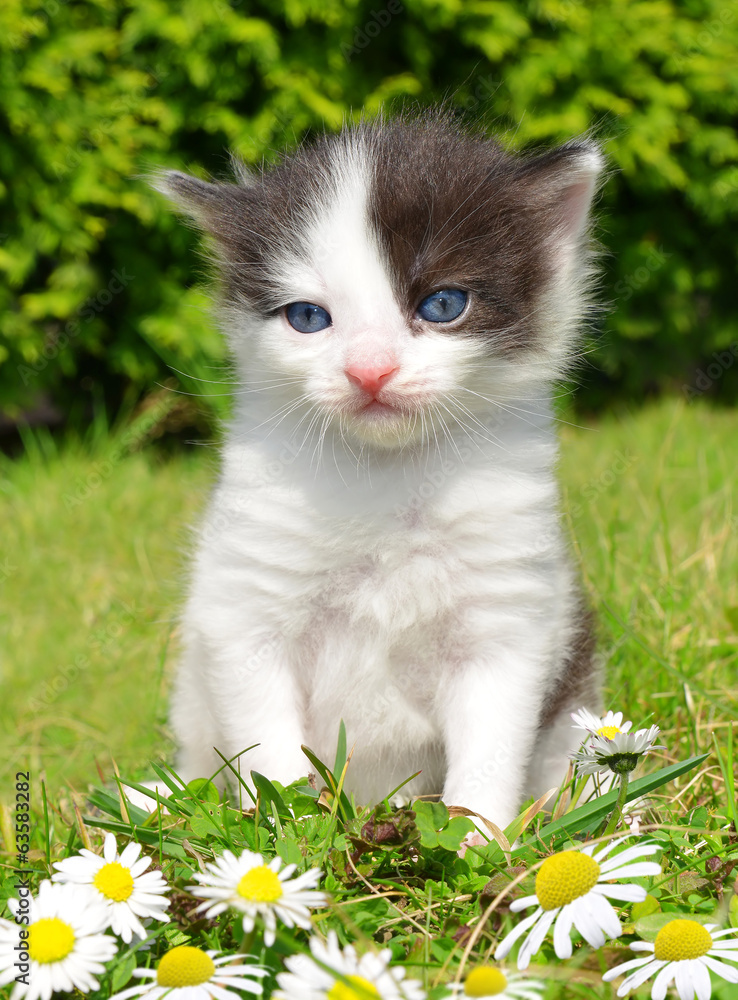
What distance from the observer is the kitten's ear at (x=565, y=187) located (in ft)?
7.97

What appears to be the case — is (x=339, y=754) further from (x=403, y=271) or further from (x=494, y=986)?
(x=403, y=271)

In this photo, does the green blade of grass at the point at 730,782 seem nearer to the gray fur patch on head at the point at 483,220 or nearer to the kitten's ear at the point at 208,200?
the gray fur patch on head at the point at 483,220

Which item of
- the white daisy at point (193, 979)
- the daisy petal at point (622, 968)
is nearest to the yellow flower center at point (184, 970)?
the white daisy at point (193, 979)

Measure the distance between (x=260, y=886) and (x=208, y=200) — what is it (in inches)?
68.5

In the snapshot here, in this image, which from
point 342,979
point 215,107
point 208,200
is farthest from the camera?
point 215,107

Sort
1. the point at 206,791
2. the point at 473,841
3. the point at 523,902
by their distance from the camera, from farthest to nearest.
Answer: the point at 206,791 → the point at 473,841 → the point at 523,902

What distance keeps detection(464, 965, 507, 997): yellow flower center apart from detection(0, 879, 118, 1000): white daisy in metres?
0.60

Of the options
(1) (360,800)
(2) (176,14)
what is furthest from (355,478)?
(2) (176,14)

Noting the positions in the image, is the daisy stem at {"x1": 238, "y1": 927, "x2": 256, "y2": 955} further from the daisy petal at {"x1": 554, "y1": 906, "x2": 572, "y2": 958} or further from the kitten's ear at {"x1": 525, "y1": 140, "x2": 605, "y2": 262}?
the kitten's ear at {"x1": 525, "y1": 140, "x2": 605, "y2": 262}

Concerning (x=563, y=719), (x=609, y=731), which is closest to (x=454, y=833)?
(x=609, y=731)

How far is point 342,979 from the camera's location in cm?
141

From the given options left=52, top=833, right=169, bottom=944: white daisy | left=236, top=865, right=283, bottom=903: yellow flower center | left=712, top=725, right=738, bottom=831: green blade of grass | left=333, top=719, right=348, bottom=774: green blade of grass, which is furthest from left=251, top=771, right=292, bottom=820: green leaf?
left=712, top=725, right=738, bottom=831: green blade of grass

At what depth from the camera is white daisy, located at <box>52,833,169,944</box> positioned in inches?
67.6

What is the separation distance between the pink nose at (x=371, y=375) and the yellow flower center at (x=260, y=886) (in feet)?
3.36
